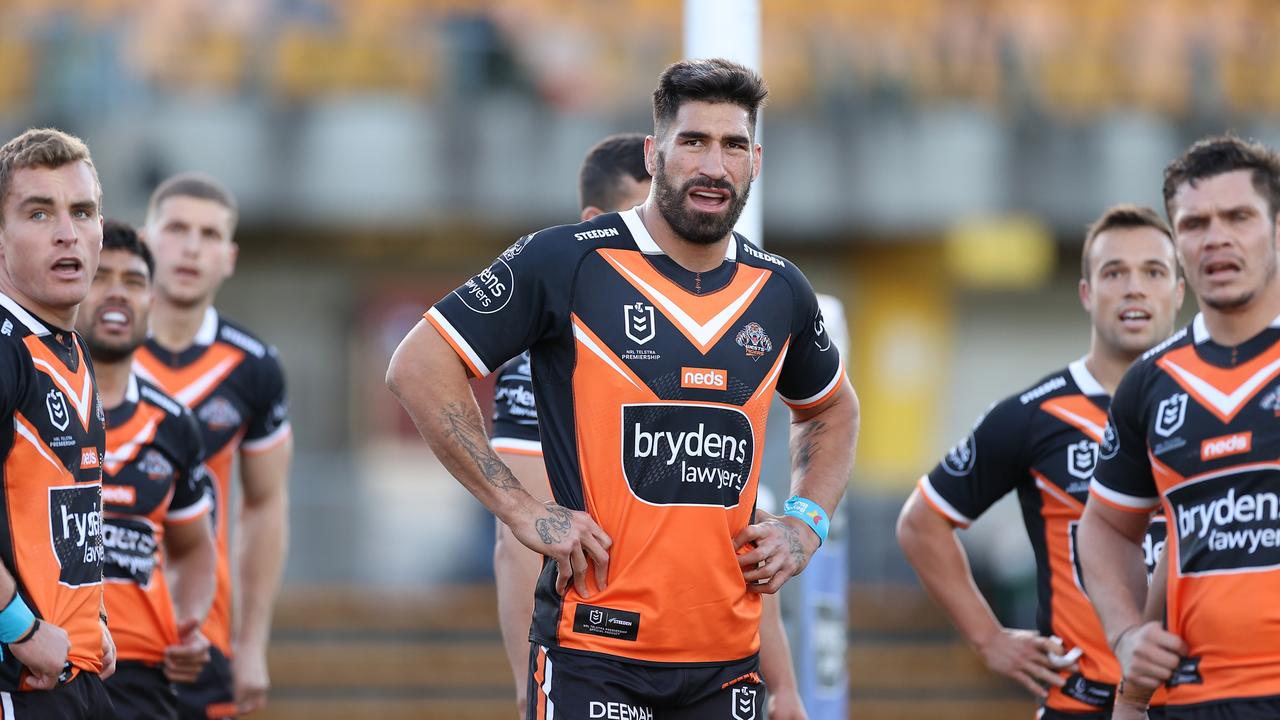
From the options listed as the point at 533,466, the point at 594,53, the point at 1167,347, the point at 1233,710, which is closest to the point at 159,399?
the point at 533,466

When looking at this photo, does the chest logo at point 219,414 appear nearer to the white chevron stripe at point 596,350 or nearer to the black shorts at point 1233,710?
the white chevron stripe at point 596,350

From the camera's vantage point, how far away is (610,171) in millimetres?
5793

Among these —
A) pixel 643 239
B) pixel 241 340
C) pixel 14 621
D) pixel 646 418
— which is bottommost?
pixel 14 621

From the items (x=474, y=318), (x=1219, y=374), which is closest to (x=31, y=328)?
(x=474, y=318)

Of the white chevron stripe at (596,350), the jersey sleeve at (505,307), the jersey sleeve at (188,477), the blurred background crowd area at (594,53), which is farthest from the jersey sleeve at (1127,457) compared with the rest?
the blurred background crowd area at (594,53)

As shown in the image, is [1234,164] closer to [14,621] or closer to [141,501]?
[14,621]

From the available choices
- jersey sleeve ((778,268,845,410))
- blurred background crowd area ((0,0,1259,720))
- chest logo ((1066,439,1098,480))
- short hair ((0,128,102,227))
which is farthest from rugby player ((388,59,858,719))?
blurred background crowd area ((0,0,1259,720))

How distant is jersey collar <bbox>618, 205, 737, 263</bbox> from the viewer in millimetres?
4684

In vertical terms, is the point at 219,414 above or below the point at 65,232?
below

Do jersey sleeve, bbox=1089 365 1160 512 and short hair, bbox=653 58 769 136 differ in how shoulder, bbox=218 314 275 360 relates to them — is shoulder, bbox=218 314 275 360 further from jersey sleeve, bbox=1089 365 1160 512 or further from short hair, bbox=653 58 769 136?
jersey sleeve, bbox=1089 365 1160 512

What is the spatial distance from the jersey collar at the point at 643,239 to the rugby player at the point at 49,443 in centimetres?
152

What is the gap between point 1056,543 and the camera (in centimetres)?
595

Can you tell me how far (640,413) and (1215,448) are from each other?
1.57 meters

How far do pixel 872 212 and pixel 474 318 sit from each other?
1438 centimetres
